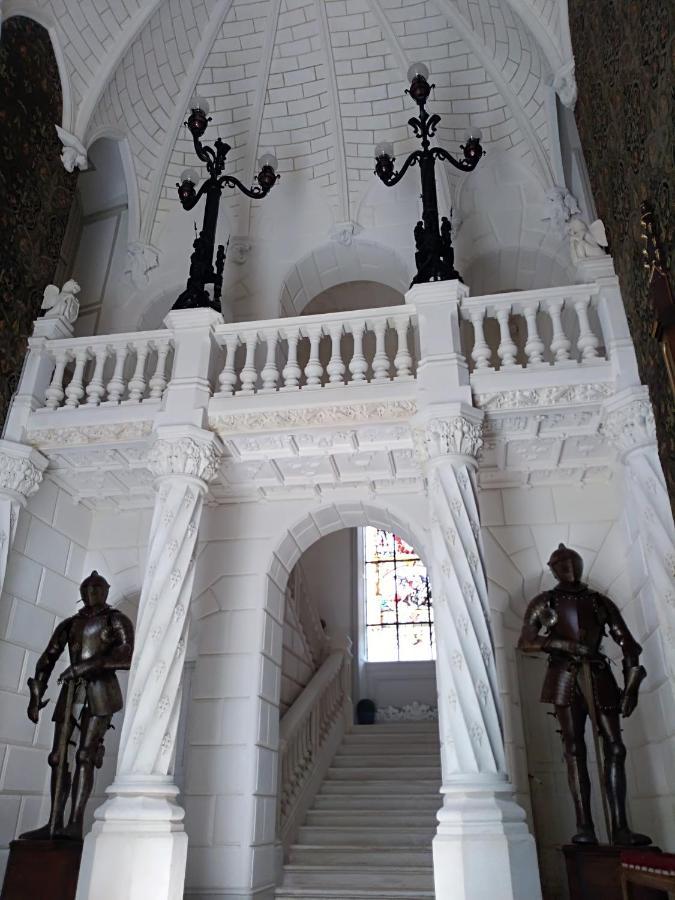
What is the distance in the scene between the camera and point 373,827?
7.81 meters

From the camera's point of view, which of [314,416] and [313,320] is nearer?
[314,416]

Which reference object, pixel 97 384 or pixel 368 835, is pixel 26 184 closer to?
pixel 97 384

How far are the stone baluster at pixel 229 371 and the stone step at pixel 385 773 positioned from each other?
5.33m

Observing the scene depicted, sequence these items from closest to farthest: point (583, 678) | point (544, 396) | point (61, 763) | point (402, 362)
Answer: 1. point (583, 678)
2. point (61, 763)
3. point (544, 396)
4. point (402, 362)

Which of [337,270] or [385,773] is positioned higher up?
[337,270]

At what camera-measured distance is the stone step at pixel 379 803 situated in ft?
26.6

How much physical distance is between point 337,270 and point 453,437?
15.3ft

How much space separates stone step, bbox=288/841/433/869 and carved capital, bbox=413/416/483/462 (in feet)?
13.6

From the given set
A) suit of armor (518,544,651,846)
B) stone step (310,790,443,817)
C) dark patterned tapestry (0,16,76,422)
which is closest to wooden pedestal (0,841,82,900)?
stone step (310,790,443,817)

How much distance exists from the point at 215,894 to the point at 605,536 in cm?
499

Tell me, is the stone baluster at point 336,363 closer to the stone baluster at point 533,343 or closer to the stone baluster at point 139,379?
the stone baluster at point 533,343

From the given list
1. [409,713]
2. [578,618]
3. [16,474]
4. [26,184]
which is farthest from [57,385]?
[409,713]

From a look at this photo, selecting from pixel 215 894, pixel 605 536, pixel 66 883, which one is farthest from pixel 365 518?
pixel 66 883

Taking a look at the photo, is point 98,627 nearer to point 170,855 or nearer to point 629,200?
point 170,855
